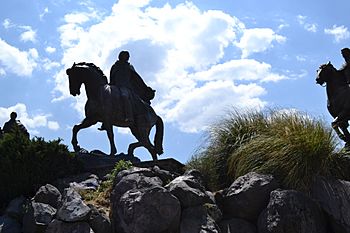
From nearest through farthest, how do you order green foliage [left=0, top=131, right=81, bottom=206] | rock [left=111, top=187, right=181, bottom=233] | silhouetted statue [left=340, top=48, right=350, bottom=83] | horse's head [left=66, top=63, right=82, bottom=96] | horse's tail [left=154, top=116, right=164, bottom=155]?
rock [left=111, top=187, right=181, bottom=233], green foliage [left=0, top=131, right=81, bottom=206], silhouetted statue [left=340, top=48, right=350, bottom=83], horse's head [left=66, top=63, right=82, bottom=96], horse's tail [left=154, top=116, right=164, bottom=155]

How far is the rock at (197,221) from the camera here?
8500 mm

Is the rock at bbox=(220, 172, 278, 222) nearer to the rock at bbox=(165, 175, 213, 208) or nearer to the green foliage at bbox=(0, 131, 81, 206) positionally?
the rock at bbox=(165, 175, 213, 208)

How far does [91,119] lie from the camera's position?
1443cm

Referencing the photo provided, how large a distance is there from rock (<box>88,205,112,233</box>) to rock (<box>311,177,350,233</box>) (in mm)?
3009

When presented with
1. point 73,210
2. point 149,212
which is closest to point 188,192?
point 149,212

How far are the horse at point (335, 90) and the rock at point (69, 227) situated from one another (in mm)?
6562

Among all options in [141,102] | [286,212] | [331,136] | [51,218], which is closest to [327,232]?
[286,212]

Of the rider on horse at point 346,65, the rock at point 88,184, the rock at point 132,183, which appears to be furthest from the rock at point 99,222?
the rider on horse at point 346,65

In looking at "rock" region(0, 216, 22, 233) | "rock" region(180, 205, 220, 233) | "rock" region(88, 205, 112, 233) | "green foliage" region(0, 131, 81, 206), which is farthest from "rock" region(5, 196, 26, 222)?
"rock" region(180, 205, 220, 233)

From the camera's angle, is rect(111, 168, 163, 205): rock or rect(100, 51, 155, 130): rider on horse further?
rect(100, 51, 155, 130): rider on horse

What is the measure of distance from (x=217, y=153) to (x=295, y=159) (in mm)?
1895

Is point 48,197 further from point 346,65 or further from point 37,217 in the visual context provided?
point 346,65

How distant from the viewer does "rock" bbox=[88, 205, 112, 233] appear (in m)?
8.60

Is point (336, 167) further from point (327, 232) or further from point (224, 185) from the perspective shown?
point (224, 185)
